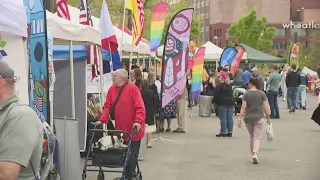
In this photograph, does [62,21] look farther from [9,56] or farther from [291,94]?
[291,94]

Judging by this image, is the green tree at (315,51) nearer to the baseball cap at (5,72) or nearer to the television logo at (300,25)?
the television logo at (300,25)

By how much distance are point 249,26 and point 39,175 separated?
258 feet

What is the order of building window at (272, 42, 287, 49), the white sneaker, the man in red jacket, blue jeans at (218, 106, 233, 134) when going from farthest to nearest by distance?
building window at (272, 42, 287, 49)
blue jeans at (218, 106, 233, 134)
the white sneaker
the man in red jacket

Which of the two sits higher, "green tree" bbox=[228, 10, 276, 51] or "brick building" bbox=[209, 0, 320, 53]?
"brick building" bbox=[209, 0, 320, 53]

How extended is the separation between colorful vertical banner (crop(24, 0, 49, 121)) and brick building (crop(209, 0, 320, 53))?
122280 mm

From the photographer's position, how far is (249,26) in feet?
267

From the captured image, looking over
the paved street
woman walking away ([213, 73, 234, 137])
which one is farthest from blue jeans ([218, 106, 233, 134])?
the paved street

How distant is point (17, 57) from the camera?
7199 mm

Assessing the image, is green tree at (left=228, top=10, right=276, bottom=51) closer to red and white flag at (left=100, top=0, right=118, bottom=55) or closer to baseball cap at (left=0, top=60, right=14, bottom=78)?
red and white flag at (left=100, top=0, right=118, bottom=55)

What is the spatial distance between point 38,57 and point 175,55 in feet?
26.1

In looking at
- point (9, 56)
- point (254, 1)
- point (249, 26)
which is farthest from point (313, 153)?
point (254, 1)

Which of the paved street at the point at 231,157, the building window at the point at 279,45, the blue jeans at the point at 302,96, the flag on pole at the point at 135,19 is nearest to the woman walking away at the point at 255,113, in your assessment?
the paved street at the point at 231,157

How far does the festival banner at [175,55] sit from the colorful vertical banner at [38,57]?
25.1ft

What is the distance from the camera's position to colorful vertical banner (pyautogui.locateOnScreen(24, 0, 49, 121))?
7.79 m
